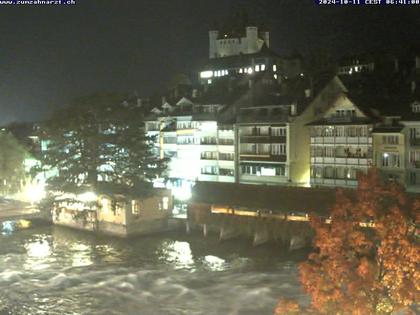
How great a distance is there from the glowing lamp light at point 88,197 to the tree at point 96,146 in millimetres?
622

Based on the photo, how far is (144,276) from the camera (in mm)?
30781

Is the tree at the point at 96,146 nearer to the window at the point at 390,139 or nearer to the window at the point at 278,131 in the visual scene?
the window at the point at 278,131

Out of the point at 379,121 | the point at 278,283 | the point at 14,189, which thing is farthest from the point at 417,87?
the point at 14,189

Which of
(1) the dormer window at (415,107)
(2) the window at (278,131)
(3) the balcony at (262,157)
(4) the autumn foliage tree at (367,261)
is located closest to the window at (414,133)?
(1) the dormer window at (415,107)

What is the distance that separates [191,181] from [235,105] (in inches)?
280

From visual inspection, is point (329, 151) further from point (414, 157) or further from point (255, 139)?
point (255, 139)

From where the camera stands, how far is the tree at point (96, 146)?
145 feet

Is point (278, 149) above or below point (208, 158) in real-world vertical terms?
above

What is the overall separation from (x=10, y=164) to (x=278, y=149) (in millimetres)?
28440

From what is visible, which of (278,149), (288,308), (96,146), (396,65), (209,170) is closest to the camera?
(288,308)

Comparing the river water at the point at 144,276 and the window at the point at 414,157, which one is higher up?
the window at the point at 414,157

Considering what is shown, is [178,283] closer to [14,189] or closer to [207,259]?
[207,259]

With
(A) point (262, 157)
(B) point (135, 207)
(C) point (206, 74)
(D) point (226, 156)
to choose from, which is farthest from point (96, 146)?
(C) point (206, 74)

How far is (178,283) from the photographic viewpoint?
29.3 m
